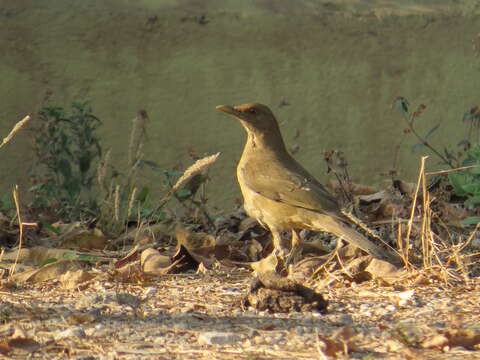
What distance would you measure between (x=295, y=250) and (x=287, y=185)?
38 centimetres

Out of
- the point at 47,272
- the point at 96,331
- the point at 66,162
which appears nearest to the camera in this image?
the point at 96,331

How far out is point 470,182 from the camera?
538cm

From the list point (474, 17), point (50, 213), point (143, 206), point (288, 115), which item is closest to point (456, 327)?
point (143, 206)

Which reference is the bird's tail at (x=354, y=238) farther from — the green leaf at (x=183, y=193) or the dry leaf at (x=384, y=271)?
the green leaf at (x=183, y=193)

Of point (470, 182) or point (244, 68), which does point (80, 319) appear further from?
point (244, 68)

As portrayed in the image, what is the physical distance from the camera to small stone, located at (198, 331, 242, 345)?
3168 millimetres

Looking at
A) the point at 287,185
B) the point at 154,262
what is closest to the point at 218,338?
the point at 154,262

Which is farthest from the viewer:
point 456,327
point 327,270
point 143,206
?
point 143,206

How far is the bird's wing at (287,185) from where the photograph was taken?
4.92 metres

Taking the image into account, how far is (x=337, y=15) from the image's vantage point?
23.6ft

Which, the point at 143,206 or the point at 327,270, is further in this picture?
the point at 143,206

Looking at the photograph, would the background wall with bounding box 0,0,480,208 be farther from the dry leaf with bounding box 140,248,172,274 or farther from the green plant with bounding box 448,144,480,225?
the dry leaf with bounding box 140,248,172,274

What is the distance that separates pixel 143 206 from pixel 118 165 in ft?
4.58

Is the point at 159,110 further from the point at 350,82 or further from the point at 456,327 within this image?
the point at 456,327
